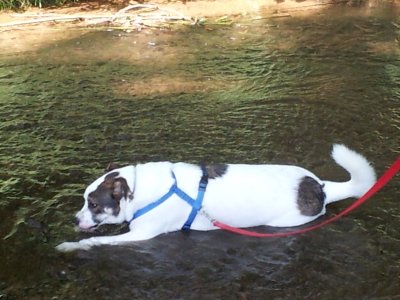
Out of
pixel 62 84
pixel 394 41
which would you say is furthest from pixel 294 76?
pixel 62 84

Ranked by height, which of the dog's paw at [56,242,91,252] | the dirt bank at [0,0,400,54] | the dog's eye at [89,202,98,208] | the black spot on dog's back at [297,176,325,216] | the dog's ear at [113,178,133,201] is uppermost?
the dirt bank at [0,0,400,54]

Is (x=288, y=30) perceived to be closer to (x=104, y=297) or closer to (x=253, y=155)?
(x=253, y=155)

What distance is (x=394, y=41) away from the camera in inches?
375

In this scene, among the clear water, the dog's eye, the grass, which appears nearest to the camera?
the clear water

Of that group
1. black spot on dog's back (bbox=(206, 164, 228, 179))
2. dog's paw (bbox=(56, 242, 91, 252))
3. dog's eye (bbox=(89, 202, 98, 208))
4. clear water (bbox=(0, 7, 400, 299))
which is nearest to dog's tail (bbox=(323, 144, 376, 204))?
clear water (bbox=(0, 7, 400, 299))

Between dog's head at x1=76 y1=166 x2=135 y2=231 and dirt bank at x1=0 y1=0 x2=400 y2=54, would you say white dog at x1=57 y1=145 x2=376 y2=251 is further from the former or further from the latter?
dirt bank at x1=0 y1=0 x2=400 y2=54

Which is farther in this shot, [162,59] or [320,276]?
[162,59]

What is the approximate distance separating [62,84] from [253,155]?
11.0 ft

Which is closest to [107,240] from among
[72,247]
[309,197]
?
[72,247]

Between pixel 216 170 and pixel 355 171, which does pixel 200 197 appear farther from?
pixel 355 171

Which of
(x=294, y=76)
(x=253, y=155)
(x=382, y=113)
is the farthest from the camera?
(x=294, y=76)

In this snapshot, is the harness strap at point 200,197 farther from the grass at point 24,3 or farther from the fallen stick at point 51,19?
the grass at point 24,3

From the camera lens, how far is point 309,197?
4.80 metres

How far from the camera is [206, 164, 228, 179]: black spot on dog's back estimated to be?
15.9 feet
